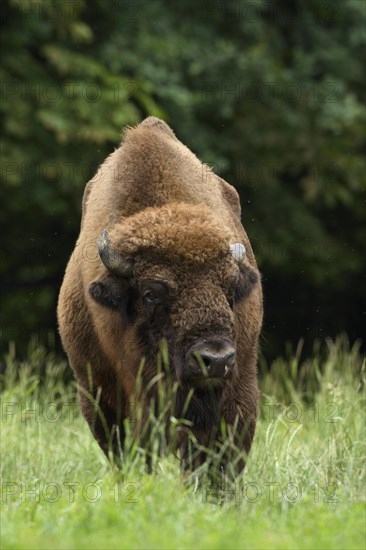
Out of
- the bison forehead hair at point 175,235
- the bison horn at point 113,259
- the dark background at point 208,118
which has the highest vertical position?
the bison forehead hair at point 175,235

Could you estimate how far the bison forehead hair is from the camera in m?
7.43

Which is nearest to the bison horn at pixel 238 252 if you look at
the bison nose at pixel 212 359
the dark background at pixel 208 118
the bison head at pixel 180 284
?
the bison head at pixel 180 284

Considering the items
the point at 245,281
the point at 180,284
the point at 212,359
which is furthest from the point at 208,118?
the point at 212,359

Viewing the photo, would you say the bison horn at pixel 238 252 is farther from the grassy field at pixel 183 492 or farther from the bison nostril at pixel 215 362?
the grassy field at pixel 183 492

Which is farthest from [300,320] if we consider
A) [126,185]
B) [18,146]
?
[126,185]

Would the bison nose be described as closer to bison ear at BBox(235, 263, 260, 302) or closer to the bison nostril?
the bison nostril

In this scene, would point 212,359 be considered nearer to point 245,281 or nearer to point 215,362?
point 215,362

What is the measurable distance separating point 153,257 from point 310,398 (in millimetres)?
3990

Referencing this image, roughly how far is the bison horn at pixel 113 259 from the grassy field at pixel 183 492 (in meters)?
1.31

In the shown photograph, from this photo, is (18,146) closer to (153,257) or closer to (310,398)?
(310,398)

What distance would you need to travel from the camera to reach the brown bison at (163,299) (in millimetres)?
7242

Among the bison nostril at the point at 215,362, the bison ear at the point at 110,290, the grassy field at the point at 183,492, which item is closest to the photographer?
the grassy field at the point at 183,492

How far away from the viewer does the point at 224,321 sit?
716cm

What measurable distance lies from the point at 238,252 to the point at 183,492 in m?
1.96
